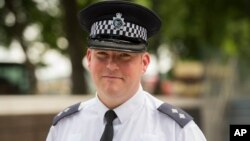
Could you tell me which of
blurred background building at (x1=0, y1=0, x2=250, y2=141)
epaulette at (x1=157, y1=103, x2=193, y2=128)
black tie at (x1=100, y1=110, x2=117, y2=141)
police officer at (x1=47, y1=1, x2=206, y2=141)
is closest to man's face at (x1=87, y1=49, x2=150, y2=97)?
police officer at (x1=47, y1=1, x2=206, y2=141)

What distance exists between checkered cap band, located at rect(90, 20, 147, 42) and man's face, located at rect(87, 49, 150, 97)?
12cm

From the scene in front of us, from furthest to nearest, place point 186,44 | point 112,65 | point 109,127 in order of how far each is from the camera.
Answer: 1. point 186,44
2. point 109,127
3. point 112,65

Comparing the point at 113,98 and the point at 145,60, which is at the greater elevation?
the point at 145,60

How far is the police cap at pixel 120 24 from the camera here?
8.59 feet

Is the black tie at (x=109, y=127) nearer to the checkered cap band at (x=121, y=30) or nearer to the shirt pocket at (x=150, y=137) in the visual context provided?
the shirt pocket at (x=150, y=137)

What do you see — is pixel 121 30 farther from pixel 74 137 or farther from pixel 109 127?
pixel 74 137

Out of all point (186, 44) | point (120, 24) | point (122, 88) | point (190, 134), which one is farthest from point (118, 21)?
point (186, 44)

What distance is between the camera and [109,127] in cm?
265

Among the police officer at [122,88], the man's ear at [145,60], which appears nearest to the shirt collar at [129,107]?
the police officer at [122,88]

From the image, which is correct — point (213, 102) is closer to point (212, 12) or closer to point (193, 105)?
point (193, 105)

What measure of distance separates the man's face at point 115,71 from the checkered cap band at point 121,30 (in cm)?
12

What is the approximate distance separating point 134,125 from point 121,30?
43cm

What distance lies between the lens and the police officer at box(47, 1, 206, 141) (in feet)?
8.40

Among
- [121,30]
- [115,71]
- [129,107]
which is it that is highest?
[121,30]
